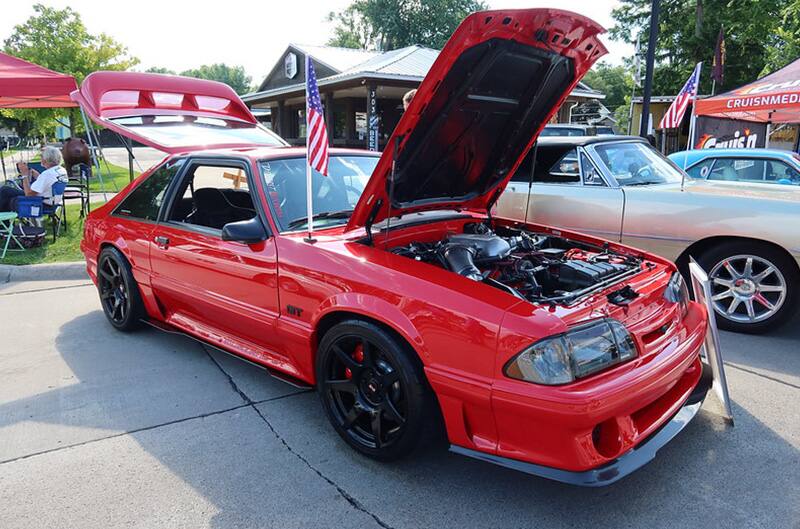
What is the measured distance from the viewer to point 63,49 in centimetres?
1984

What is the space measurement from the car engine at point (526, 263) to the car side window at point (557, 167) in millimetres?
2089

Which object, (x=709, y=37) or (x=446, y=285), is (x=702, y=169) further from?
(x=709, y=37)

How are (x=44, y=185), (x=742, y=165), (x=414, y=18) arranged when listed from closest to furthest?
(x=742, y=165) < (x=44, y=185) < (x=414, y=18)

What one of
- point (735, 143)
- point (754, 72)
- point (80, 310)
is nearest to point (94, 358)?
point (80, 310)

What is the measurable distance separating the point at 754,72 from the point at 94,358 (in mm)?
32044

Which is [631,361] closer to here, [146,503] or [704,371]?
[704,371]

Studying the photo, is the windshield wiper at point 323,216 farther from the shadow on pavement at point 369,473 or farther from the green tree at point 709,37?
the green tree at point 709,37

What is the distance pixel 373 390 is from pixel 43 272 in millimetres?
5696

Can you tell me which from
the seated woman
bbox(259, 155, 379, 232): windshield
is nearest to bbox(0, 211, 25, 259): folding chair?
the seated woman

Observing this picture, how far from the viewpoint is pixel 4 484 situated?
2564mm

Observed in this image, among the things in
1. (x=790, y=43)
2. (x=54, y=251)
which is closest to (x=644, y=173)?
(x=54, y=251)

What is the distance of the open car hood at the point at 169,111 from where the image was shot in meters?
4.67

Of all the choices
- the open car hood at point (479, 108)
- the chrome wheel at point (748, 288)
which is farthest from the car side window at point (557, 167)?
the open car hood at point (479, 108)

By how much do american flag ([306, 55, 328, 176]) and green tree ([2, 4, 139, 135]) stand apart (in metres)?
19.5
